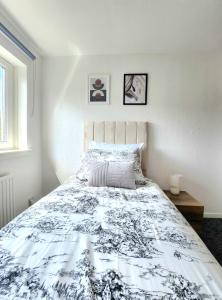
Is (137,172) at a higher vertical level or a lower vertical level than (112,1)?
lower

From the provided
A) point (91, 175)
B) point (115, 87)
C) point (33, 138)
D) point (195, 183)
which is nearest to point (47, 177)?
point (33, 138)

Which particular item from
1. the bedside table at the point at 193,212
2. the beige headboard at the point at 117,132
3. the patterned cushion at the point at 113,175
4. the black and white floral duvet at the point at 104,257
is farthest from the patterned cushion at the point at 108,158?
the black and white floral duvet at the point at 104,257

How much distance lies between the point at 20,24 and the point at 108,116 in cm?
139

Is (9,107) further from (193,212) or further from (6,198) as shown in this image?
(193,212)

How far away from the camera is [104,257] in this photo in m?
0.78

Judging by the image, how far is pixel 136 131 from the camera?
257cm

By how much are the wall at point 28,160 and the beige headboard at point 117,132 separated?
68 cm

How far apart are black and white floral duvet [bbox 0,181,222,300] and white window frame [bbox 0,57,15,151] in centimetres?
128

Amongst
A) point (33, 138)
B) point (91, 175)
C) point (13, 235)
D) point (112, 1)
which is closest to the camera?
point (13, 235)

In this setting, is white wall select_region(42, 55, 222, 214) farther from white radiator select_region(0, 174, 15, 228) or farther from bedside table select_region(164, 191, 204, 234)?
white radiator select_region(0, 174, 15, 228)

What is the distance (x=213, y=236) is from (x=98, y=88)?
7.52 ft

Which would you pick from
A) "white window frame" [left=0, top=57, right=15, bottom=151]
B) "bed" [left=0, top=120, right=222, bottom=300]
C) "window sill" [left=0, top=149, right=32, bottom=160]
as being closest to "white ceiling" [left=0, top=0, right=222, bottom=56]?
"white window frame" [left=0, top=57, right=15, bottom=151]

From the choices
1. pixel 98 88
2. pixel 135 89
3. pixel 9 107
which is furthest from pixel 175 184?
pixel 9 107

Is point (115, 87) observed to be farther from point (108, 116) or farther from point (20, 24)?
point (20, 24)
